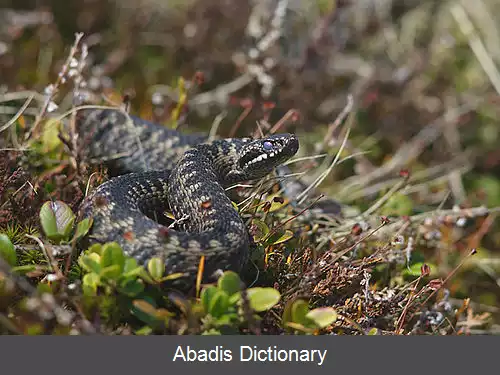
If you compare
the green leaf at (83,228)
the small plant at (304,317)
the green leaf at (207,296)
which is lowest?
the small plant at (304,317)

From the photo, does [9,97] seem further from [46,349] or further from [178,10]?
[178,10]

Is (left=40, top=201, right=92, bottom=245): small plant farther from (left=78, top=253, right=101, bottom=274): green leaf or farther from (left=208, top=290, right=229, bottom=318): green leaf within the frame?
(left=208, top=290, right=229, bottom=318): green leaf

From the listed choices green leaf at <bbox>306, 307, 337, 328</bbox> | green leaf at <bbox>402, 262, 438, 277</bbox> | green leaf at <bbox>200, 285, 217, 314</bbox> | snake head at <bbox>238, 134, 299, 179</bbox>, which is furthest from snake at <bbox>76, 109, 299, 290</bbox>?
green leaf at <bbox>402, 262, 438, 277</bbox>

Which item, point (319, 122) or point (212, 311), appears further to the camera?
point (319, 122)

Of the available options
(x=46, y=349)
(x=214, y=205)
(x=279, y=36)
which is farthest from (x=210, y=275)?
(x=279, y=36)

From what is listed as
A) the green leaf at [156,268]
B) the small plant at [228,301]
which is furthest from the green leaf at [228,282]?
the green leaf at [156,268]

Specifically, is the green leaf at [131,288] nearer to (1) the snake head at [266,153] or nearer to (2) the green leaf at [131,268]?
(2) the green leaf at [131,268]
